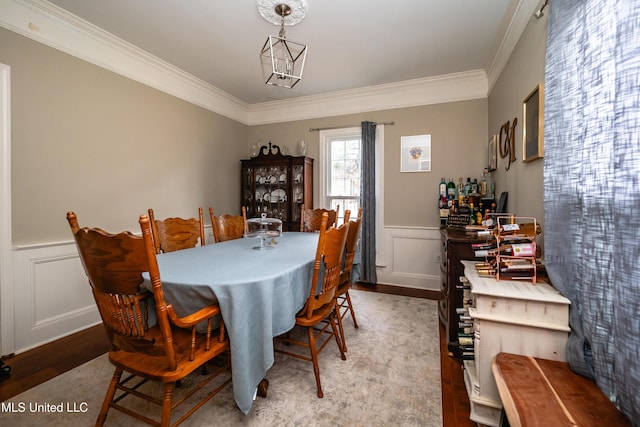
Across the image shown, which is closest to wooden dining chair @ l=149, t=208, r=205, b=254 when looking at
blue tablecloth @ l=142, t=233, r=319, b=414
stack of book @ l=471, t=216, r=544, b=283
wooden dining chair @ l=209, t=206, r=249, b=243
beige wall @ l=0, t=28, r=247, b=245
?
wooden dining chair @ l=209, t=206, r=249, b=243

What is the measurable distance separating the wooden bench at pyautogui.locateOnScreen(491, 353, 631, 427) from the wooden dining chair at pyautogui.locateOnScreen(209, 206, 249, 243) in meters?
2.23

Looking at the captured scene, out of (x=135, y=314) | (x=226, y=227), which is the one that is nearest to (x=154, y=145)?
(x=226, y=227)

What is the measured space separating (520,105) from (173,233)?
299 cm

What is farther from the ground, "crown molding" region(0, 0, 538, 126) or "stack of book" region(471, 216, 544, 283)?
"crown molding" region(0, 0, 538, 126)

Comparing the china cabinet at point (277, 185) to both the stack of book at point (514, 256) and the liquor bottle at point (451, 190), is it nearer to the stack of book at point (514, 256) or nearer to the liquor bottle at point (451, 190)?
the liquor bottle at point (451, 190)

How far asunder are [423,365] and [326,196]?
279 cm

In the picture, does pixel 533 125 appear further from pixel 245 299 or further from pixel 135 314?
pixel 135 314

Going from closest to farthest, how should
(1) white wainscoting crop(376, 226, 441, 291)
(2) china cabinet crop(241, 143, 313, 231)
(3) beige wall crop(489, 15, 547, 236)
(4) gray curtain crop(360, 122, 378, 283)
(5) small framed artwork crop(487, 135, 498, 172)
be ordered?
1. (3) beige wall crop(489, 15, 547, 236)
2. (5) small framed artwork crop(487, 135, 498, 172)
3. (1) white wainscoting crop(376, 226, 441, 291)
4. (4) gray curtain crop(360, 122, 378, 283)
5. (2) china cabinet crop(241, 143, 313, 231)

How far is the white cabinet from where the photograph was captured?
1215 millimetres

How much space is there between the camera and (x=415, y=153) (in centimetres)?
380

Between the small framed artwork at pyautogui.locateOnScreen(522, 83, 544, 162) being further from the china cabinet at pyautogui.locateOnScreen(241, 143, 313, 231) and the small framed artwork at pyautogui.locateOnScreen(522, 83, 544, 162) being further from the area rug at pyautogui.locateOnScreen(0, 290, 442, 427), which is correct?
the china cabinet at pyautogui.locateOnScreen(241, 143, 313, 231)

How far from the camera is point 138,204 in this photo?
3.06 m

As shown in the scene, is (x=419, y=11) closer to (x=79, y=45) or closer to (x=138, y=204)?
(x=79, y=45)

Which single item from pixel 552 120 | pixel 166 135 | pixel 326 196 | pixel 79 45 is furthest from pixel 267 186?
pixel 552 120
